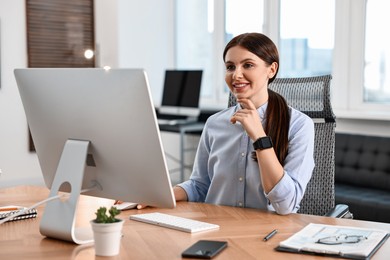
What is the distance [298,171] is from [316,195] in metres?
0.38

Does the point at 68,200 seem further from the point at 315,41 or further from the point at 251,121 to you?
the point at 315,41

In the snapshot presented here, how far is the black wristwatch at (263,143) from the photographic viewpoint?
183cm

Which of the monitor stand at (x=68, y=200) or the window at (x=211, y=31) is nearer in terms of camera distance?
the monitor stand at (x=68, y=200)

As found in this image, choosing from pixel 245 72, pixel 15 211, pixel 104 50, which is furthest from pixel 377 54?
pixel 15 211

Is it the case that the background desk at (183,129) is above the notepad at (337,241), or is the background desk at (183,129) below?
below

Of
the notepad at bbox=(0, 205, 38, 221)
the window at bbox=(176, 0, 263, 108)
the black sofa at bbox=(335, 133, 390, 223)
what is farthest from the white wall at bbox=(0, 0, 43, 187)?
the notepad at bbox=(0, 205, 38, 221)

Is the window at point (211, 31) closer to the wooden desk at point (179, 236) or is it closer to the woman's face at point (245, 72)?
the woman's face at point (245, 72)

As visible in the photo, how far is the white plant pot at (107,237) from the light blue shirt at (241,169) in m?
0.61

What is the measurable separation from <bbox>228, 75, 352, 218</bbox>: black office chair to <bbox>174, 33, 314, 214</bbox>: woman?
26cm

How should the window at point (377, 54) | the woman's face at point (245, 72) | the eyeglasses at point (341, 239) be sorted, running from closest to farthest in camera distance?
the eyeglasses at point (341, 239) → the woman's face at point (245, 72) → the window at point (377, 54)

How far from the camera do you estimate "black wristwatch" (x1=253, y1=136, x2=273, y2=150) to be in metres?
1.83

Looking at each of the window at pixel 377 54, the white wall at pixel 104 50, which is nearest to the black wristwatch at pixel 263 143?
the window at pixel 377 54

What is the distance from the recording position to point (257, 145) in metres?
1.84

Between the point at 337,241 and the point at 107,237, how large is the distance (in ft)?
1.97
